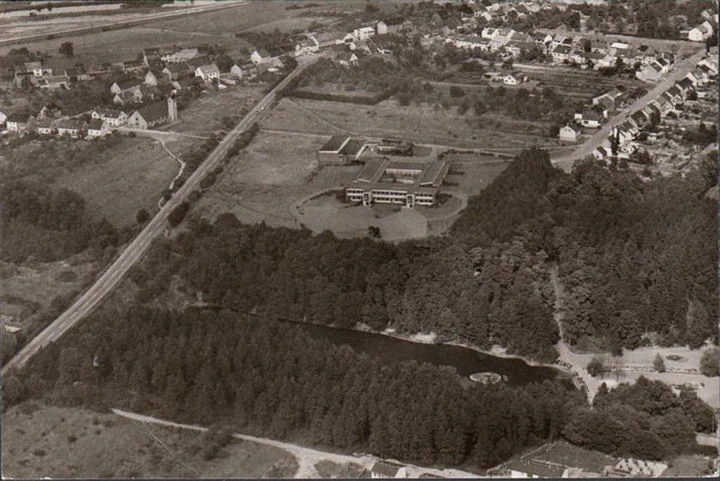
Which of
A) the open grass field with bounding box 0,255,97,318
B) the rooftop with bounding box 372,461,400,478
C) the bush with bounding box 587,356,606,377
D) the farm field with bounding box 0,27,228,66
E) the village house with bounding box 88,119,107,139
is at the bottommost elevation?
the bush with bounding box 587,356,606,377

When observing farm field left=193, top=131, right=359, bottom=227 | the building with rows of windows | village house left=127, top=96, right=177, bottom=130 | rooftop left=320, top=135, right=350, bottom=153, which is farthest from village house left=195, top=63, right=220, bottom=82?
the building with rows of windows

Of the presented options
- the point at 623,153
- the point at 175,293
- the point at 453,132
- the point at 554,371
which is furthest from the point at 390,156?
the point at 554,371

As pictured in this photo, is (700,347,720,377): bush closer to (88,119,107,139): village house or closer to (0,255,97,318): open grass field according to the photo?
(0,255,97,318): open grass field

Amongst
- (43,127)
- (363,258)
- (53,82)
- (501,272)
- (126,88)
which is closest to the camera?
(501,272)

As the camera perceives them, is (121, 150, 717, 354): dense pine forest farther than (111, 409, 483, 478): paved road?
Yes

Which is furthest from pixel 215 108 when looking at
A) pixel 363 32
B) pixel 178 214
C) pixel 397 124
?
pixel 363 32

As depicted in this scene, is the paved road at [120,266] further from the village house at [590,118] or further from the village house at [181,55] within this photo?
the village house at [590,118]

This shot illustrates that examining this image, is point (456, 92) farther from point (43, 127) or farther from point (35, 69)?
point (35, 69)

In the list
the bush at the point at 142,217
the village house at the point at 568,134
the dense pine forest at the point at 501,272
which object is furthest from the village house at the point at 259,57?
the dense pine forest at the point at 501,272

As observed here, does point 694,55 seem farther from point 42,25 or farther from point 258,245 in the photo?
point 42,25
